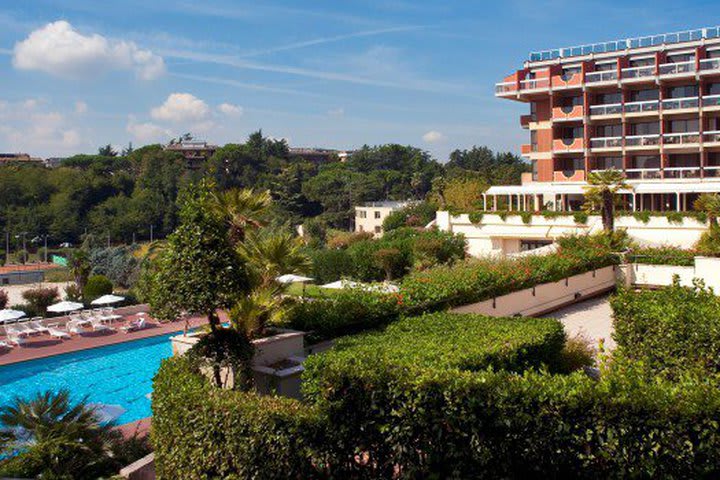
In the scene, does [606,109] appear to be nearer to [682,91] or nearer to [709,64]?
[682,91]

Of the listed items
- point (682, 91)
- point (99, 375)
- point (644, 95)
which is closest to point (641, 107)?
point (644, 95)

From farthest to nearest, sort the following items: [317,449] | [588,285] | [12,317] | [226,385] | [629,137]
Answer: [629,137] < [12,317] < [588,285] < [226,385] < [317,449]

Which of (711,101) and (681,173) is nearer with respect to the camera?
(711,101)

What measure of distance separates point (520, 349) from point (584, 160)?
117 ft

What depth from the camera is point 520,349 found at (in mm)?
9727

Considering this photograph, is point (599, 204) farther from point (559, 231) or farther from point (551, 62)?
point (551, 62)

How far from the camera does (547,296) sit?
749 inches

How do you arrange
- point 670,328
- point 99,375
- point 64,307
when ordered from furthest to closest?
point 64,307 < point 99,375 < point 670,328

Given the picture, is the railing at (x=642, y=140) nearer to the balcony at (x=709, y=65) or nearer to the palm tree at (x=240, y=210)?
the balcony at (x=709, y=65)

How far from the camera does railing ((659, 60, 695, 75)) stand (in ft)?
127

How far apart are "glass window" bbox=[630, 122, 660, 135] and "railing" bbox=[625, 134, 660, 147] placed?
0.70m

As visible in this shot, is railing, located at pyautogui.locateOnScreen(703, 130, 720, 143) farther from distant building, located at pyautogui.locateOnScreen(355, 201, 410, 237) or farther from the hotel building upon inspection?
distant building, located at pyautogui.locateOnScreen(355, 201, 410, 237)

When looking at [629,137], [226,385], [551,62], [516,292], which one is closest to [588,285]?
[516,292]

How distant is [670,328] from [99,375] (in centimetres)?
1585
